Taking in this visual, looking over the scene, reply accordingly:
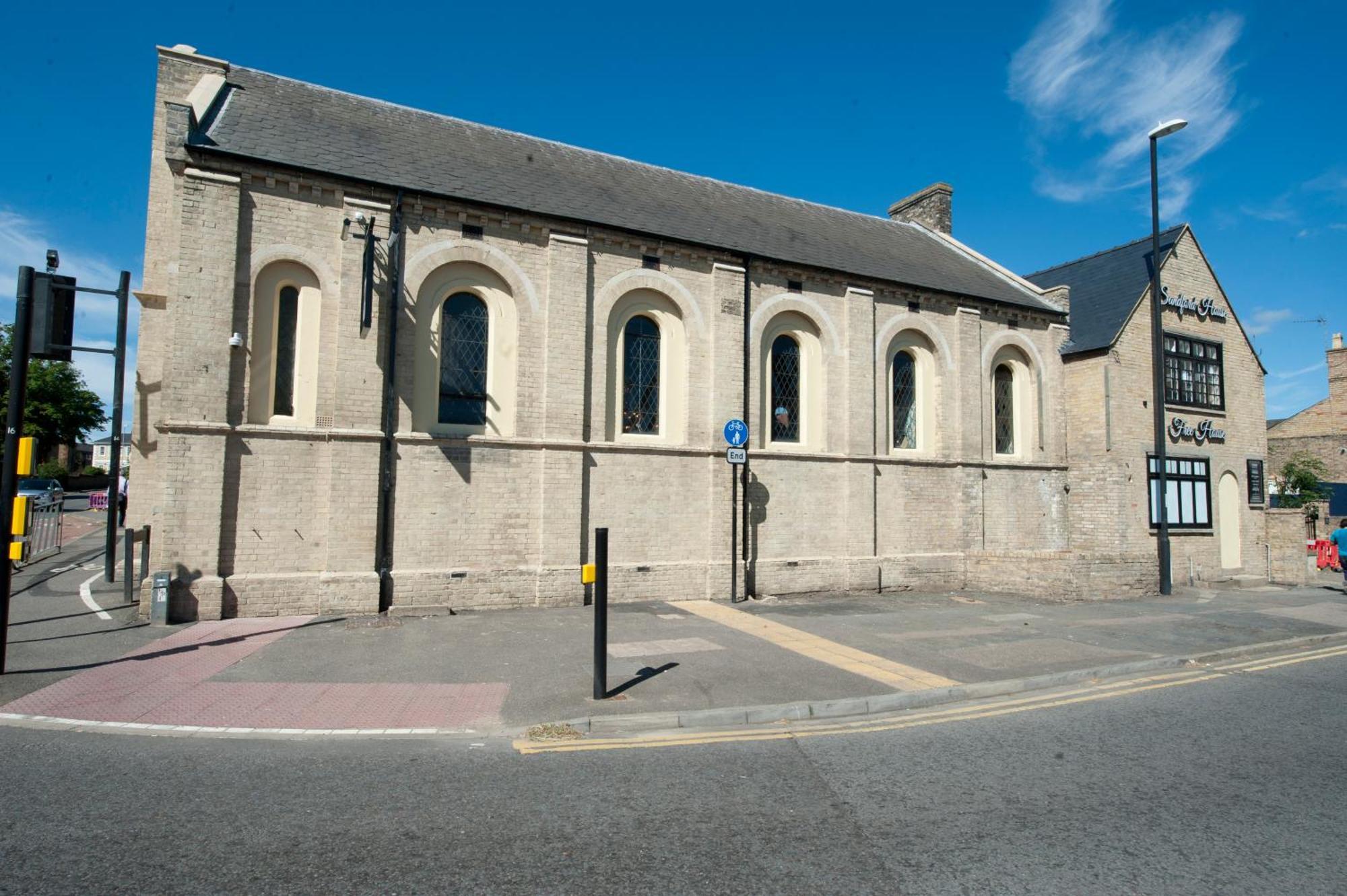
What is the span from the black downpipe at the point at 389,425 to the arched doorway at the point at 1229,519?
22259 millimetres

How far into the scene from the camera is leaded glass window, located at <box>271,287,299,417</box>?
12.2 meters

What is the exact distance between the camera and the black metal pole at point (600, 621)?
7.29 m

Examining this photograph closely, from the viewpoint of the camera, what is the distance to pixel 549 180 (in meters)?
15.7

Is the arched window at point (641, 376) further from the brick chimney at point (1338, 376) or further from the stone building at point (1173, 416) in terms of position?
the brick chimney at point (1338, 376)

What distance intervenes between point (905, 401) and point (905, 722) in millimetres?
12555

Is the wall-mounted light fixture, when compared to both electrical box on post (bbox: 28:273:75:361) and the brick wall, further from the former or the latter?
the brick wall

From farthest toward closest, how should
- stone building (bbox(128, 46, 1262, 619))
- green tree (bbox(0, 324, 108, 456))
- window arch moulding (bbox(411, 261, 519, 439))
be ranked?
green tree (bbox(0, 324, 108, 456)), window arch moulding (bbox(411, 261, 519, 439)), stone building (bbox(128, 46, 1262, 619))

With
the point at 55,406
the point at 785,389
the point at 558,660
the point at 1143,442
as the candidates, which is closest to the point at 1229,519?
the point at 1143,442

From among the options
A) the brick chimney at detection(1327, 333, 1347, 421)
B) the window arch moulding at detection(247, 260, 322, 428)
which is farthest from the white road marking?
the brick chimney at detection(1327, 333, 1347, 421)

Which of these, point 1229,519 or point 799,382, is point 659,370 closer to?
point 799,382

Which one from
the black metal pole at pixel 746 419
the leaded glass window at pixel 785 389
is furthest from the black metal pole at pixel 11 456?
the leaded glass window at pixel 785 389

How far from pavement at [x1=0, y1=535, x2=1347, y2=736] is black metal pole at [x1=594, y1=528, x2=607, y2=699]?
0.18m

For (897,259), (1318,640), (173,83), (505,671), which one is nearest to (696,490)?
(505,671)

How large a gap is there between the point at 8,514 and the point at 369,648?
13.7ft
